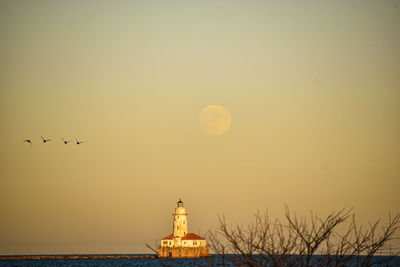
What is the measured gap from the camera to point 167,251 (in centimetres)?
12162

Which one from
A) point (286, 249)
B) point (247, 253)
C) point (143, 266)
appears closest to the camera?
point (286, 249)

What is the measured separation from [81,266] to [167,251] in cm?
1648

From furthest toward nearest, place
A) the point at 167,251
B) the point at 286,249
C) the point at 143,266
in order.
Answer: the point at 167,251 → the point at 143,266 → the point at 286,249

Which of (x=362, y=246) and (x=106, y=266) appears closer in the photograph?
(x=362, y=246)

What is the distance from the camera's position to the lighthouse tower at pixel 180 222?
119000 millimetres

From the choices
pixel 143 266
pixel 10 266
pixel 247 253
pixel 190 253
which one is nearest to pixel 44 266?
pixel 10 266

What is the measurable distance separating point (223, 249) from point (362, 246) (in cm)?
306

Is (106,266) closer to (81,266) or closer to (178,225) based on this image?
(81,266)

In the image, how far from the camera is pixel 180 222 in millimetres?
119438

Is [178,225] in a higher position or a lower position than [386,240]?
lower

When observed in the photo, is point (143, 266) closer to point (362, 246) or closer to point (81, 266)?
point (81, 266)

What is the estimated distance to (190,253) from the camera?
4707 inches

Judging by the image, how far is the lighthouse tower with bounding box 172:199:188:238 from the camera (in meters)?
119

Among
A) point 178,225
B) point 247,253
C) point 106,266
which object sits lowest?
point 106,266
